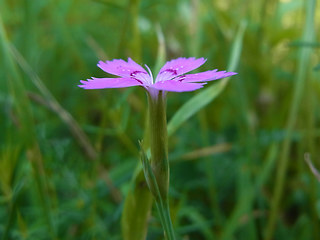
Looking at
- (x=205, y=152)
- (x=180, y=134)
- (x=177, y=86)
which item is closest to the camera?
(x=177, y=86)

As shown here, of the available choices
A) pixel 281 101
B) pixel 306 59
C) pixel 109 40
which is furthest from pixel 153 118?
pixel 109 40

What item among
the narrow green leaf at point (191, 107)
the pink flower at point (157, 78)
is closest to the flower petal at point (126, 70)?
the pink flower at point (157, 78)

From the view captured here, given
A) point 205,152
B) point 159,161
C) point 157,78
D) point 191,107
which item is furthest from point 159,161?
point 205,152

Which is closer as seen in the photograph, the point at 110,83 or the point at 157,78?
the point at 110,83

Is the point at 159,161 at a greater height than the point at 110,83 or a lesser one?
lesser

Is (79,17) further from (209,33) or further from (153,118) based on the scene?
(153,118)

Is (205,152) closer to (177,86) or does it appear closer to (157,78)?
(157,78)

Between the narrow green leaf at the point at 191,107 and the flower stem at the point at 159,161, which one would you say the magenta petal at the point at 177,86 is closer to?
the flower stem at the point at 159,161

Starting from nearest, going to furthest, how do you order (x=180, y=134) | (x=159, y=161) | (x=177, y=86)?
(x=177, y=86), (x=159, y=161), (x=180, y=134)

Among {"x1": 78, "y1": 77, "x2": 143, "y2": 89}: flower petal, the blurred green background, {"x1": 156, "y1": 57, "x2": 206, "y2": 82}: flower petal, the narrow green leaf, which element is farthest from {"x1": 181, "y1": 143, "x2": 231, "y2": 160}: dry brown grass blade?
{"x1": 78, "y1": 77, "x2": 143, "y2": 89}: flower petal
